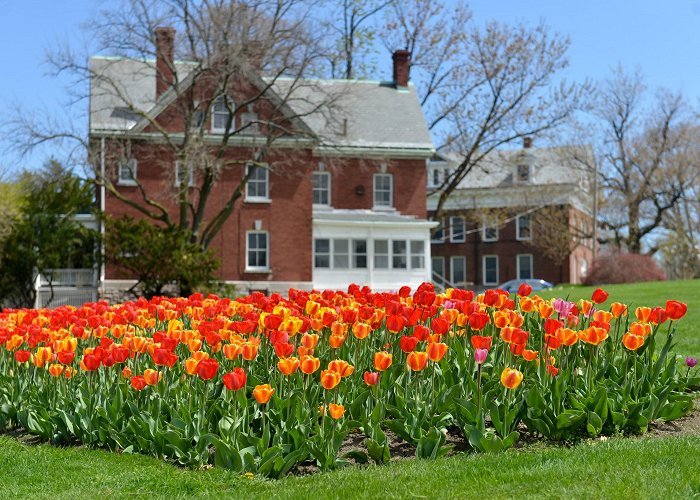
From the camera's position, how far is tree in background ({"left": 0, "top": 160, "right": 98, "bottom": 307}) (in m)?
33.6

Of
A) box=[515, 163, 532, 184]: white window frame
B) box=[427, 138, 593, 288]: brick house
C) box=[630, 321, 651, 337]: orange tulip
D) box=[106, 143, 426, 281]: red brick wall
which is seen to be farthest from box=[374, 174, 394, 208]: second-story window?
box=[630, 321, 651, 337]: orange tulip

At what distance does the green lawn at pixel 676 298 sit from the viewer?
41.1 ft

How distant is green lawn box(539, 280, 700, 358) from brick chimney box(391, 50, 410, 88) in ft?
60.6

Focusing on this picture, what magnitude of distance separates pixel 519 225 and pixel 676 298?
38275 millimetres

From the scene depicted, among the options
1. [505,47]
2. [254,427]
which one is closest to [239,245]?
[505,47]

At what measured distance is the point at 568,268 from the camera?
5928 cm

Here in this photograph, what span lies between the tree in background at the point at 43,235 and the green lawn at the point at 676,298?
57.0ft

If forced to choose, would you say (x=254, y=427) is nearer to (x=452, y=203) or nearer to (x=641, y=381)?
(x=641, y=381)

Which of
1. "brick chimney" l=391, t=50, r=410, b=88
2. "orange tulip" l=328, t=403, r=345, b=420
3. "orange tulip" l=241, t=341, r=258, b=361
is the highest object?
"brick chimney" l=391, t=50, r=410, b=88

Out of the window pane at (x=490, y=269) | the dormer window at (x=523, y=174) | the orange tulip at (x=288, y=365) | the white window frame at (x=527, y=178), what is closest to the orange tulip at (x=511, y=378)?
the orange tulip at (x=288, y=365)

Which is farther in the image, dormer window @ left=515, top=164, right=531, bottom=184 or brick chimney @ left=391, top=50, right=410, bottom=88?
dormer window @ left=515, top=164, right=531, bottom=184

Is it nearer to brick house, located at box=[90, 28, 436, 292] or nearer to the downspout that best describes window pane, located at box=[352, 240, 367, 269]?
brick house, located at box=[90, 28, 436, 292]

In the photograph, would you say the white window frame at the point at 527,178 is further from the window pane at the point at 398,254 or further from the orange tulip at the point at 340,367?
the orange tulip at the point at 340,367

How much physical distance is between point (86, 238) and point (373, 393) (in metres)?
29.3
